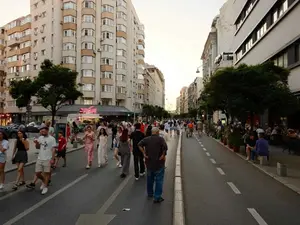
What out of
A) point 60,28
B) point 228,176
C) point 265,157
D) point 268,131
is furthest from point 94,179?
point 60,28

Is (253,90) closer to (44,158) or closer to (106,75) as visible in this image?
(44,158)

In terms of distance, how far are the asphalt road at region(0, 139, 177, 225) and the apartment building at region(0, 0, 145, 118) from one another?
51867mm

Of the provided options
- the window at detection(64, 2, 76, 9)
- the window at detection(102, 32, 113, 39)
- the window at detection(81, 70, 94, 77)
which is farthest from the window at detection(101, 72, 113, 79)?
the window at detection(64, 2, 76, 9)

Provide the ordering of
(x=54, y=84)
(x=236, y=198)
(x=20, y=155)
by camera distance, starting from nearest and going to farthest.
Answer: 1. (x=236, y=198)
2. (x=20, y=155)
3. (x=54, y=84)

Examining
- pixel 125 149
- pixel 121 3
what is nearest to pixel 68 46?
pixel 121 3

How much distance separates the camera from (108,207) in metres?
7.15

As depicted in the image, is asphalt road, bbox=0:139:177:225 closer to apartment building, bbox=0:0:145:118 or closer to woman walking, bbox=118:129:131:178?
woman walking, bbox=118:129:131:178

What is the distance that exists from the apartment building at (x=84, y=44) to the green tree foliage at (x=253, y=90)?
1738 inches

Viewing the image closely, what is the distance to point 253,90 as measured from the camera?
60.4 feet

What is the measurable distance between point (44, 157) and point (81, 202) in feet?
5.85

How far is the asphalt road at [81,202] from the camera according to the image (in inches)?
245

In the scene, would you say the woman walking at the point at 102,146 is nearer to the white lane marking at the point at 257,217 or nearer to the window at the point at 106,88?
the white lane marking at the point at 257,217

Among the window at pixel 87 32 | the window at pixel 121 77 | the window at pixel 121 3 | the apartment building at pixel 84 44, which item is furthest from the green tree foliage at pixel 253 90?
the window at pixel 121 3

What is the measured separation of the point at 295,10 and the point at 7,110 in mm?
63895
